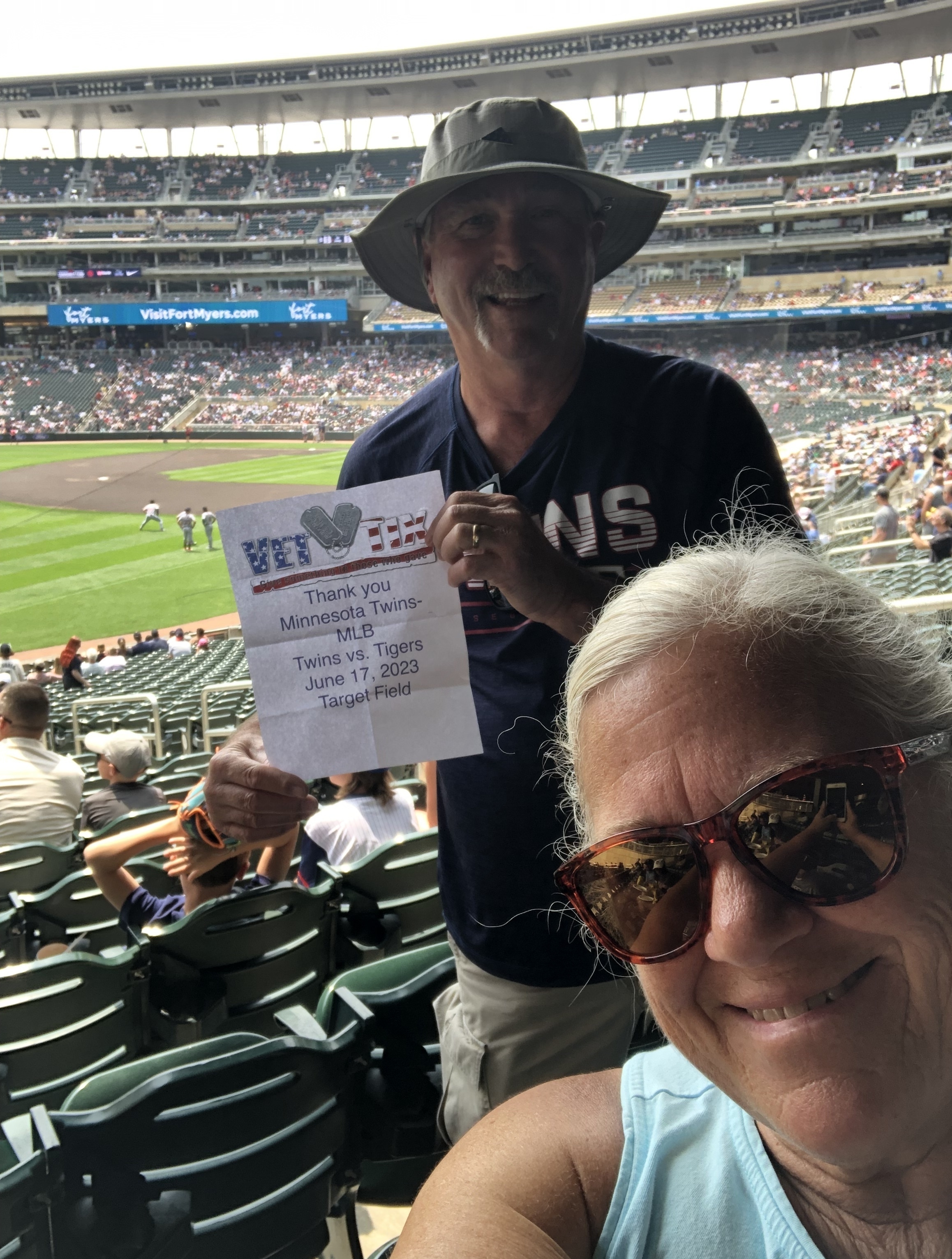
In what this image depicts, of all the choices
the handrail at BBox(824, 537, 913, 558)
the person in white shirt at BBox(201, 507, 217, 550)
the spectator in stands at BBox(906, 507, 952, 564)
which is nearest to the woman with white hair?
the spectator in stands at BBox(906, 507, 952, 564)

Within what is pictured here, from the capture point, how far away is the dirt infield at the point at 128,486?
85.6ft

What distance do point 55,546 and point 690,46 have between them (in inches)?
1267

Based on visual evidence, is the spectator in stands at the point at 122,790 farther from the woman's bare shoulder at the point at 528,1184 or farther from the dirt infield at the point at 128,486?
the dirt infield at the point at 128,486

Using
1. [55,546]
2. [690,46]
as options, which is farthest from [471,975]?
[690,46]

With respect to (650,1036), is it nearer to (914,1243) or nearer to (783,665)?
(914,1243)

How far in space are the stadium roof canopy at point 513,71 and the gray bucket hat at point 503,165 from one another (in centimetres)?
4092

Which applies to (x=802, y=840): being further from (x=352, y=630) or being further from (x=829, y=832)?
(x=352, y=630)

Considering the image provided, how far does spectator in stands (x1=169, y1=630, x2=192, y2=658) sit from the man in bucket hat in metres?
12.0

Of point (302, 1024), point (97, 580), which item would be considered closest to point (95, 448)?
point (97, 580)

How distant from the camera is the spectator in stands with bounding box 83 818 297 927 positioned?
2547 mm

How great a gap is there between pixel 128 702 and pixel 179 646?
438 cm

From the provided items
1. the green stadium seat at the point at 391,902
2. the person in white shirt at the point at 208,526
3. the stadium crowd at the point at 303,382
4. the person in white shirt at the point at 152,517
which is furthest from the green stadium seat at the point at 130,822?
the stadium crowd at the point at 303,382

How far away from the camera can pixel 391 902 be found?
8.93 ft

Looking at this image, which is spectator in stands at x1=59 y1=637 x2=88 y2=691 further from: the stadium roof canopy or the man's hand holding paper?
the stadium roof canopy
